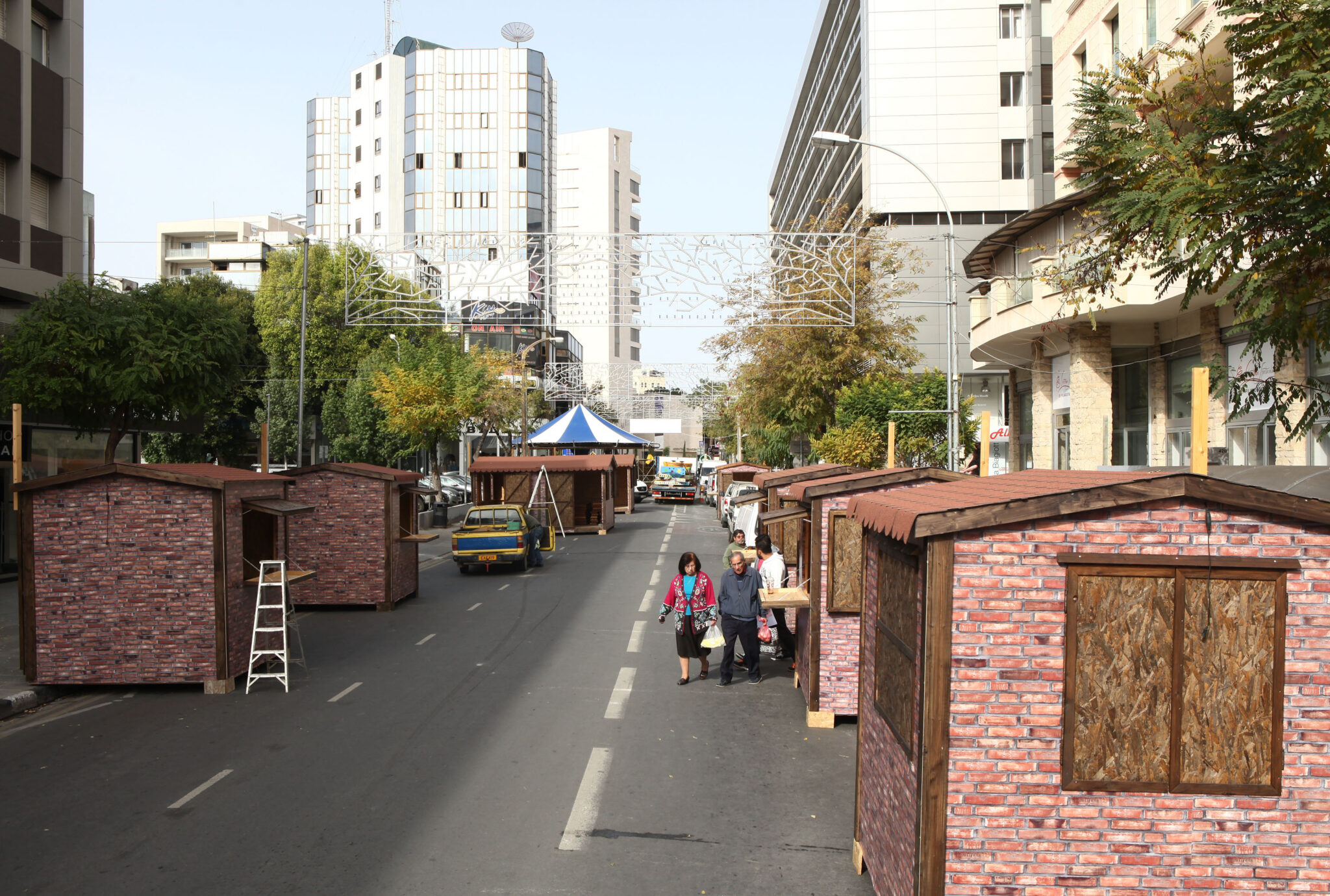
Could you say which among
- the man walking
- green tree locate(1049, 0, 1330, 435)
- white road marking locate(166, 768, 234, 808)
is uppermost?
green tree locate(1049, 0, 1330, 435)

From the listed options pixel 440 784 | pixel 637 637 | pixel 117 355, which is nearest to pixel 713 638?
pixel 637 637

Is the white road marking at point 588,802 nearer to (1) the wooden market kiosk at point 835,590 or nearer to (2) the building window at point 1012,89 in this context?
(1) the wooden market kiosk at point 835,590

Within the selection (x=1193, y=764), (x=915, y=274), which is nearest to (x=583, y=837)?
(x=1193, y=764)

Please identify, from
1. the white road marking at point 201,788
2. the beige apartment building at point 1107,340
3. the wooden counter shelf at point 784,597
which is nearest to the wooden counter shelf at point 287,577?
the white road marking at point 201,788

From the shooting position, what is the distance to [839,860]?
22.9 feet

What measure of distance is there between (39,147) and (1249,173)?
2373 cm

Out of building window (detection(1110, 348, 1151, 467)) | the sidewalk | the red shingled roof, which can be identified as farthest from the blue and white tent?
the red shingled roof

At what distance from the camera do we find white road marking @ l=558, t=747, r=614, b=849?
23.9ft

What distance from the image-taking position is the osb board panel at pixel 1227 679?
5.00m

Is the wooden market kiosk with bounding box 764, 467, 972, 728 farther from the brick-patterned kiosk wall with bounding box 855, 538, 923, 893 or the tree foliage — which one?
the tree foliage

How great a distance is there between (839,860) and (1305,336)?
234 inches

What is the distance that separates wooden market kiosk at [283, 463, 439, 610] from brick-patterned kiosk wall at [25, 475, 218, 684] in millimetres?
6416

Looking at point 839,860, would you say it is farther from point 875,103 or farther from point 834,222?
point 875,103

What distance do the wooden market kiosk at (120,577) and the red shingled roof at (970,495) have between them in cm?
824
